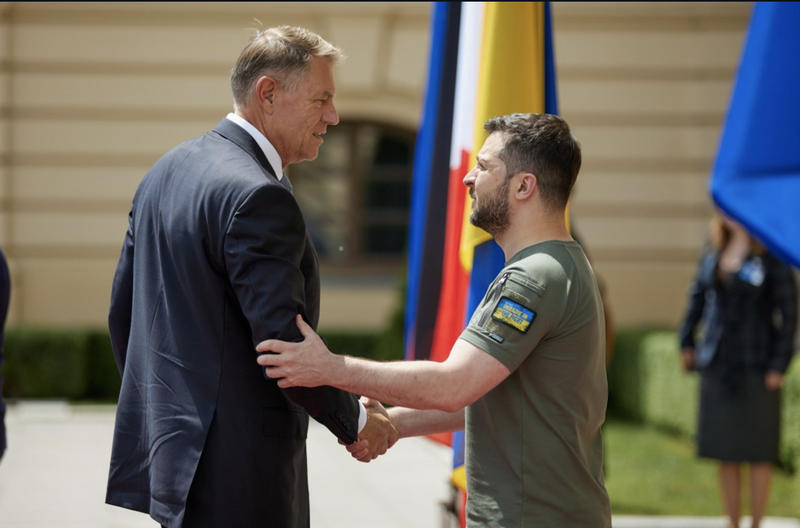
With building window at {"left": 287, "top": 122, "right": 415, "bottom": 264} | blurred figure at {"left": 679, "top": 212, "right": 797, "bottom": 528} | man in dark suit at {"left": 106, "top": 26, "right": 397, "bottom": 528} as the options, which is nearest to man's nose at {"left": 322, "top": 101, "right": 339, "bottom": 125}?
man in dark suit at {"left": 106, "top": 26, "right": 397, "bottom": 528}

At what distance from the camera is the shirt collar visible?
2637 mm

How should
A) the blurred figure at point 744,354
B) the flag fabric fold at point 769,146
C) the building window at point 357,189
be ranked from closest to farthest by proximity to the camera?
the flag fabric fold at point 769,146 < the blurred figure at point 744,354 < the building window at point 357,189

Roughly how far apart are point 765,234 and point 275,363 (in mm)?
1119

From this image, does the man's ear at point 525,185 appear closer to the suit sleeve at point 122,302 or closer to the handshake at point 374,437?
the handshake at point 374,437

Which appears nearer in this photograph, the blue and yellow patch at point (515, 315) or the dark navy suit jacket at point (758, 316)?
the blue and yellow patch at point (515, 315)

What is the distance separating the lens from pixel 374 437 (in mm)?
2799

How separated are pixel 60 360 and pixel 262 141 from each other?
9049mm

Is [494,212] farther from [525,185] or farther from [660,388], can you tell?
[660,388]

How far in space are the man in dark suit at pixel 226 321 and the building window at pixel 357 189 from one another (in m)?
9.56

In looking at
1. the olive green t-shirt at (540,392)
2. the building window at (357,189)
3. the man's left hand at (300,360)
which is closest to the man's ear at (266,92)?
the man's left hand at (300,360)

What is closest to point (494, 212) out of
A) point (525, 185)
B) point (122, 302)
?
point (525, 185)

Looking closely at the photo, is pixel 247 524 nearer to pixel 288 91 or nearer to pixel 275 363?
pixel 275 363

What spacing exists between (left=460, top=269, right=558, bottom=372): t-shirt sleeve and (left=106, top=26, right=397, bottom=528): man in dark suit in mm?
452

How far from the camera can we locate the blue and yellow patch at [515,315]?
228 cm
